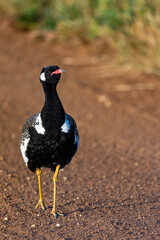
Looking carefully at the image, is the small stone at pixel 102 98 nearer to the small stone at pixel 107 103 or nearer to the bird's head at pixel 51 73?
the small stone at pixel 107 103

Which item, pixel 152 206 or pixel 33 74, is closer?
pixel 152 206

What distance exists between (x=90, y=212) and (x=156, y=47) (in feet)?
20.8

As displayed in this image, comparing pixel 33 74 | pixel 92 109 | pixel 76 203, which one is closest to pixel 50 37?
pixel 33 74

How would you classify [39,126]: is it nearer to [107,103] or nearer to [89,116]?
[89,116]

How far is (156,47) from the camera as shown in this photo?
10.2 meters

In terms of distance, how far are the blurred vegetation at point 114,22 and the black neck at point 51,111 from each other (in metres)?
5.06

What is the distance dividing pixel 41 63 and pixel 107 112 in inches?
159

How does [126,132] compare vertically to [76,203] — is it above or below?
below

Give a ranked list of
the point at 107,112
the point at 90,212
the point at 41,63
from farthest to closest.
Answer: the point at 41,63 → the point at 107,112 → the point at 90,212

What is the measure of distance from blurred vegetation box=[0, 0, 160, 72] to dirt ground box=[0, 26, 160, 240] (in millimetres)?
638

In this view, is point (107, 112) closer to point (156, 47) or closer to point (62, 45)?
point (156, 47)

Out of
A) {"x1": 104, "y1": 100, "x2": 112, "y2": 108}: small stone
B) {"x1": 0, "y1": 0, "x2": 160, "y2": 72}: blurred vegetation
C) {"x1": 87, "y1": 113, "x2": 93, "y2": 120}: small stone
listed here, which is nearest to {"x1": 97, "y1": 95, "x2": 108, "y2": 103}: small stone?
{"x1": 104, "y1": 100, "x2": 112, "y2": 108}: small stone

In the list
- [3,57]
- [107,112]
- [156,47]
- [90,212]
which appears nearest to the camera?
[90,212]

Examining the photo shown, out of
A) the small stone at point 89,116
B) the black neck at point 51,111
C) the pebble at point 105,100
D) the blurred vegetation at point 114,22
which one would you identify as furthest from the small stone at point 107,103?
the black neck at point 51,111
